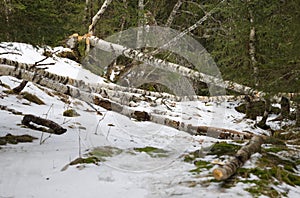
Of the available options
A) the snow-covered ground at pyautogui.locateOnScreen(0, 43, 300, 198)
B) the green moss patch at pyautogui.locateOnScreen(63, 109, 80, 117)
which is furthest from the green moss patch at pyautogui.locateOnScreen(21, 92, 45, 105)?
the green moss patch at pyautogui.locateOnScreen(63, 109, 80, 117)

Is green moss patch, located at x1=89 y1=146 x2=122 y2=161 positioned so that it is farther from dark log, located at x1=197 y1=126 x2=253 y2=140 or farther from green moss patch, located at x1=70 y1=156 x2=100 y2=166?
dark log, located at x1=197 y1=126 x2=253 y2=140

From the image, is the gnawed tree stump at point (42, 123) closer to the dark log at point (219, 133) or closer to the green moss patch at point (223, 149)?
the green moss patch at point (223, 149)

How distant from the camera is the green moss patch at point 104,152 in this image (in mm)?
3652

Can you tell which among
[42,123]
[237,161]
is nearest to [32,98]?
[42,123]

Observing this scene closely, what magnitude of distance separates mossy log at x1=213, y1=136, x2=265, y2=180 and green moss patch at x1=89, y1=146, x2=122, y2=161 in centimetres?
151

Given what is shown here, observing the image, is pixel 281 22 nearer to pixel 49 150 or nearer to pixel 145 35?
pixel 49 150

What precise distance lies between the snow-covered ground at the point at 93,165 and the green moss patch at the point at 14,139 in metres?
0.10

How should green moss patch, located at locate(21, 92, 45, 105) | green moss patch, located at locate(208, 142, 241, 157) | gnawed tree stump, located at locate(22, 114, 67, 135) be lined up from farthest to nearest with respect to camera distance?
green moss patch, located at locate(21, 92, 45, 105), gnawed tree stump, located at locate(22, 114, 67, 135), green moss patch, located at locate(208, 142, 241, 157)

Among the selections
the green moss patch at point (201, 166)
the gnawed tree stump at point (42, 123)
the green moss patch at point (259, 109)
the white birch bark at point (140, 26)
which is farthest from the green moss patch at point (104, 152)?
the white birch bark at point (140, 26)

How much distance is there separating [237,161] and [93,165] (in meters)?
1.68

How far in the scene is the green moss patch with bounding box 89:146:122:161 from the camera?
3652 mm

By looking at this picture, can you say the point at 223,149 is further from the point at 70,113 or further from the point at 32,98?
the point at 32,98

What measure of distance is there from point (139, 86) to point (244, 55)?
6.39 metres

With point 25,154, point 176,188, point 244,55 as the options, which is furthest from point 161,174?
point 244,55
